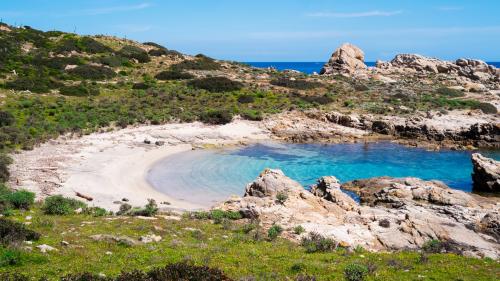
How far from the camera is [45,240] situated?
1323 cm

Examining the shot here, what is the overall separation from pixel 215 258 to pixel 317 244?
3.87 m

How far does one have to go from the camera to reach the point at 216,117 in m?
44.9

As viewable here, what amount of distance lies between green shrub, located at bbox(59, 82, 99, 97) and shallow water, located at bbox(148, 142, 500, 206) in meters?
19.4

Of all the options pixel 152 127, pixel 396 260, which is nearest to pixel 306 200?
pixel 396 260

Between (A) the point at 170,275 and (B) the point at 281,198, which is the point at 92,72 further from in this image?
(A) the point at 170,275

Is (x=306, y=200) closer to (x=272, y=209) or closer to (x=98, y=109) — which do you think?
(x=272, y=209)

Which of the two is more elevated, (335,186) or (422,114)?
(422,114)

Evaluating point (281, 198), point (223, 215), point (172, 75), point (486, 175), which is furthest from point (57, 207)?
point (172, 75)

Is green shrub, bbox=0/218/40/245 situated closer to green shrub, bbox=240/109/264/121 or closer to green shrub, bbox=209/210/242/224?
green shrub, bbox=209/210/242/224

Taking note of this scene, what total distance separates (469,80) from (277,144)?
188 ft

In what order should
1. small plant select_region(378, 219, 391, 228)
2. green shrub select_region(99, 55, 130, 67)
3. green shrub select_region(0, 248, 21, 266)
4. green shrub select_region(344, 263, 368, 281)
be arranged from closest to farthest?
green shrub select_region(0, 248, 21, 266), green shrub select_region(344, 263, 368, 281), small plant select_region(378, 219, 391, 228), green shrub select_region(99, 55, 130, 67)

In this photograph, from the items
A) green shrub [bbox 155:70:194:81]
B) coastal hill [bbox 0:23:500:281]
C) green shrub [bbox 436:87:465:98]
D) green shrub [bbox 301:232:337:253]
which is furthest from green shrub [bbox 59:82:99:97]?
green shrub [bbox 436:87:465:98]

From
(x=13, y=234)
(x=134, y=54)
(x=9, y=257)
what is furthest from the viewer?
(x=134, y=54)

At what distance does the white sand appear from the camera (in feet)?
76.3
